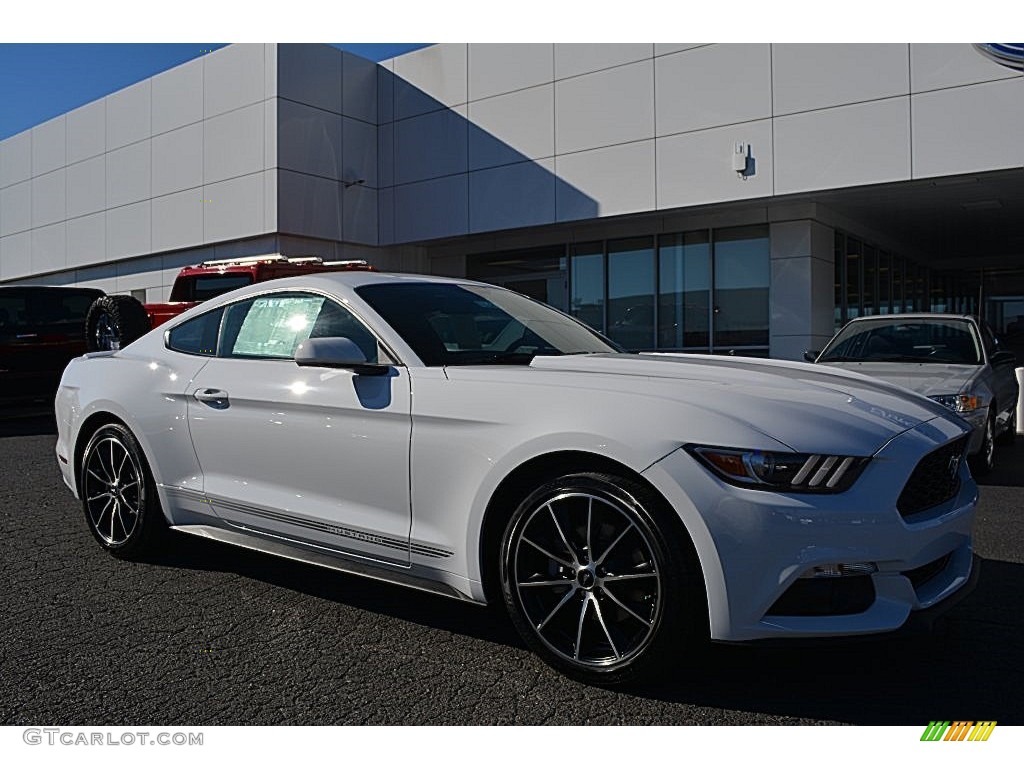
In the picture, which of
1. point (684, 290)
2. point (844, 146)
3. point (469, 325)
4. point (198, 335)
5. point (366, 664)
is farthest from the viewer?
→ point (684, 290)

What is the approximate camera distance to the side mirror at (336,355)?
3.50m

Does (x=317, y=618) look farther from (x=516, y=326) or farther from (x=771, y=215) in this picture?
(x=771, y=215)

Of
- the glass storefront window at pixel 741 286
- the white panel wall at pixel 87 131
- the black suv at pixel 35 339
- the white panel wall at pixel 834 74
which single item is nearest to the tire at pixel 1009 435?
the white panel wall at pixel 834 74

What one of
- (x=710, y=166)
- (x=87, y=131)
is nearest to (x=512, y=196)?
(x=710, y=166)

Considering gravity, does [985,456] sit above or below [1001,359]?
below

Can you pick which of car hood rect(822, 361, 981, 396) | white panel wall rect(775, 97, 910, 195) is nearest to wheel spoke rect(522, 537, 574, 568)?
car hood rect(822, 361, 981, 396)

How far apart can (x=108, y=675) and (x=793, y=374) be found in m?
2.73

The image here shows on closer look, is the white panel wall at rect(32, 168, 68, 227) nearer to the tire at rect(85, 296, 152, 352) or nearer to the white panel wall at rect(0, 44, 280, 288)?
the white panel wall at rect(0, 44, 280, 288)

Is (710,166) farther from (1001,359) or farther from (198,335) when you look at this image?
(198,335)

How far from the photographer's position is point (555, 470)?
122 inches

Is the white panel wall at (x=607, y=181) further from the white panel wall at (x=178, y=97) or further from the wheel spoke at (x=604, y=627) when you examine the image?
the wheel spoke at (x=604, y=627)

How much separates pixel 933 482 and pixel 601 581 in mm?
1177

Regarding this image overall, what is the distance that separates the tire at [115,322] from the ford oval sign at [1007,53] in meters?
11.6

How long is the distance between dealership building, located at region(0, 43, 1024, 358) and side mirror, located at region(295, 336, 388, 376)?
1216cm
